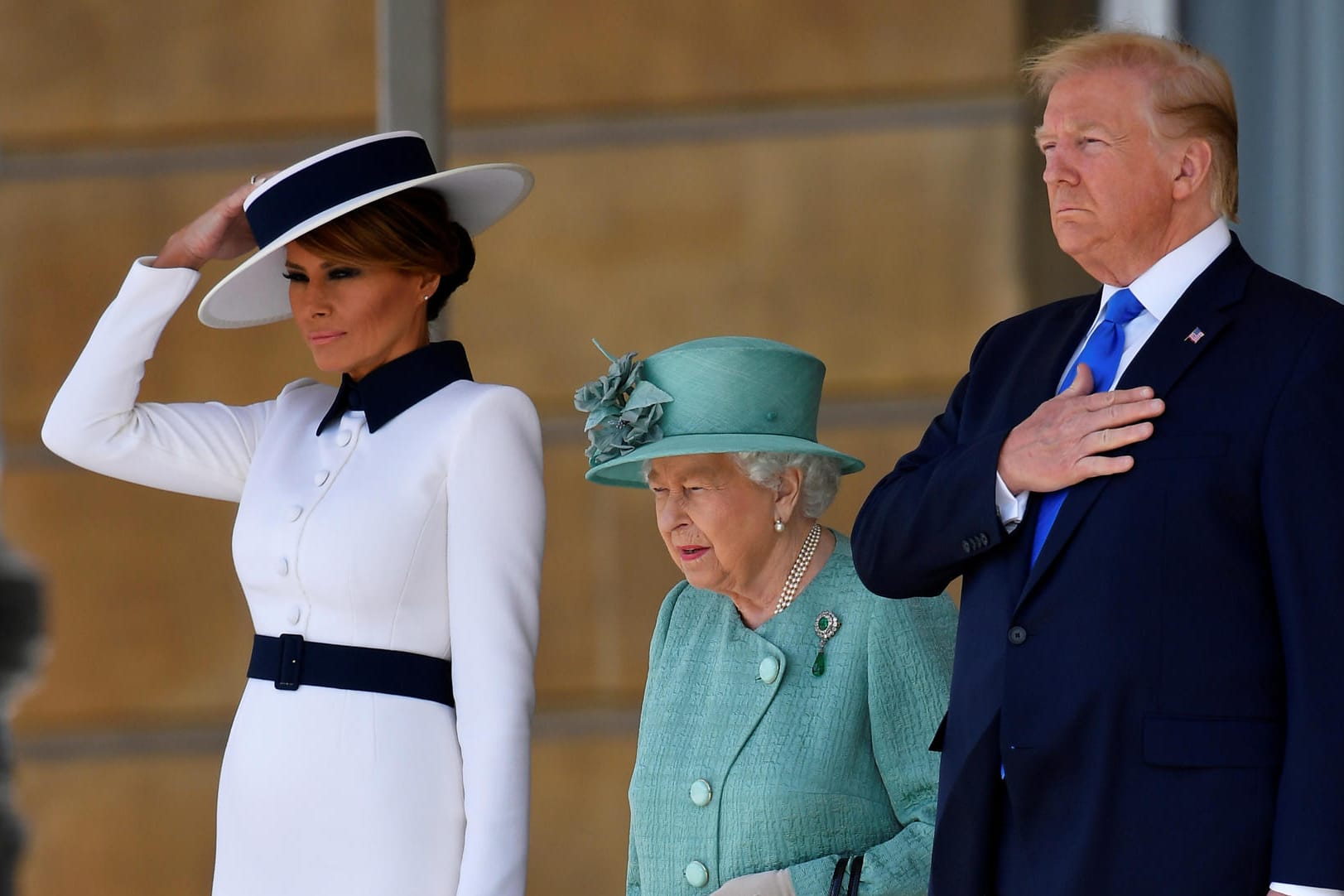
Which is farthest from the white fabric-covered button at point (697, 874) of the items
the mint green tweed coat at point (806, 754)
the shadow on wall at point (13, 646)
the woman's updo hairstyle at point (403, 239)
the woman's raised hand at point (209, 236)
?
the shadow on wall at point (13, 646)

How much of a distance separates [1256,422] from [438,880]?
4.11ft

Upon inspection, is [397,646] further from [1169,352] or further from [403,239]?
[1169,352]

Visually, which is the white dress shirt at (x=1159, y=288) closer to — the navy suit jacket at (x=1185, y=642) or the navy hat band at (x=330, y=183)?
the navy suit jacket at (x=1185, y=642)

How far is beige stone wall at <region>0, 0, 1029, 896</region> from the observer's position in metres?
4.38

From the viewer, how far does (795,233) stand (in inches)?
173

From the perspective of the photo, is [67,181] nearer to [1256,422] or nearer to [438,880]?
[438,880]

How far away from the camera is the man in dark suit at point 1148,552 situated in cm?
194

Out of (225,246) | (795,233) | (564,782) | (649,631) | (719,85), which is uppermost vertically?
(719,85)

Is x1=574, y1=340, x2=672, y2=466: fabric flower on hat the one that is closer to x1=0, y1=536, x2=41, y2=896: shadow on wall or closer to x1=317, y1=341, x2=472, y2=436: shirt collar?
x1=317, y1=341, x2=472, y2=436: shirt collar

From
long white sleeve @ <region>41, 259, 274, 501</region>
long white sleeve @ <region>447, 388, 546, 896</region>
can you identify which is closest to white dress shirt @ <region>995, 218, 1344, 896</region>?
long white sleeve @ <region>447, 388, 546, 896</region>

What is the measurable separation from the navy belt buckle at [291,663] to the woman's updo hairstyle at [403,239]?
57cm

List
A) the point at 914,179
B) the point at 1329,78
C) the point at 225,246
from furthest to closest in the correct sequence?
the point at 914,179 < the point at 1329,78 < the point at 225,246

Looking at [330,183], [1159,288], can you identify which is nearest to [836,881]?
[1159,288]

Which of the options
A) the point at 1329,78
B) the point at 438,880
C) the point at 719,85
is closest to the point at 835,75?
the point at 719,85
